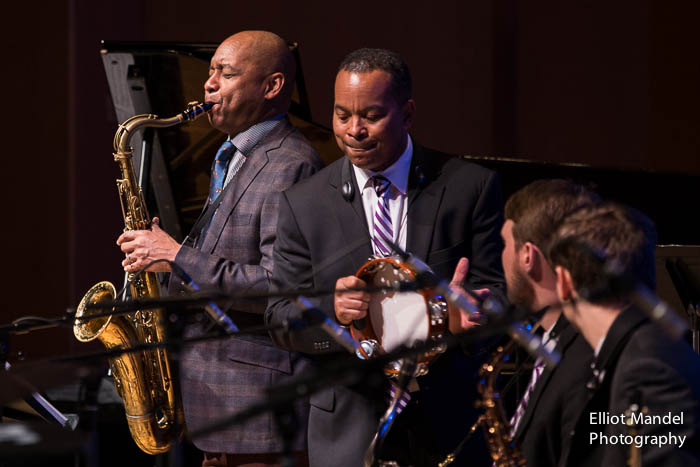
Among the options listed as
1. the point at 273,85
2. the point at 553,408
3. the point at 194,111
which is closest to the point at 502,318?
the point at 553,408

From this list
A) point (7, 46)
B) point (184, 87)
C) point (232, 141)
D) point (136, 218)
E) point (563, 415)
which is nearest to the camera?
point (563, 415)

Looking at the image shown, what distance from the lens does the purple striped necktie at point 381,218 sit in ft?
8.07

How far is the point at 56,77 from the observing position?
575 cm

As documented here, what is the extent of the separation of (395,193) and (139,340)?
1350 millimetres

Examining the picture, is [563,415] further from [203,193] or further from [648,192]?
[648,192]

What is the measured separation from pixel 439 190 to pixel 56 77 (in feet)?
13.1

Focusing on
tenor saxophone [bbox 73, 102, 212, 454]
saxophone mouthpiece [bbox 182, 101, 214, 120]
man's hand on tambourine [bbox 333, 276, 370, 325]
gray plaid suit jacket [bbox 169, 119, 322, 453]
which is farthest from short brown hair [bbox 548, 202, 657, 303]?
tenor saxophone [bbox 73, 102, 212, 454]

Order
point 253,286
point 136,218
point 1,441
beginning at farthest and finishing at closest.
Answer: point 136,218 → point 253,286 → point 1,441

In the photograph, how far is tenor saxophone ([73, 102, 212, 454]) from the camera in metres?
3.29

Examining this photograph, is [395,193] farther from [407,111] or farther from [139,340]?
[139,340]

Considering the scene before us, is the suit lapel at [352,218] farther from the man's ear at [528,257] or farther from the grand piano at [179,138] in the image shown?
the grand piano at [179,138]

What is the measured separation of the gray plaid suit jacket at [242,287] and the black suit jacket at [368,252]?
0.56ft

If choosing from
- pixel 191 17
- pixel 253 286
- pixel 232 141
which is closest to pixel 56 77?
pixel 191 17

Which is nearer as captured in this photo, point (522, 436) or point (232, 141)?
point (522, 436)
